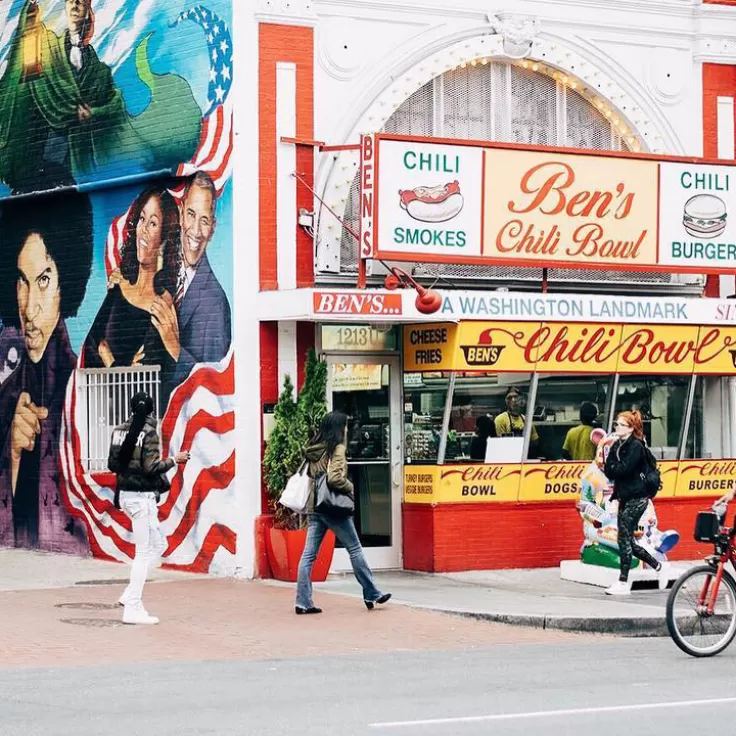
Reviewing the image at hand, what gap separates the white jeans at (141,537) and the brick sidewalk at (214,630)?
1.02 feet

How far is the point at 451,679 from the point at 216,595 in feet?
16.9

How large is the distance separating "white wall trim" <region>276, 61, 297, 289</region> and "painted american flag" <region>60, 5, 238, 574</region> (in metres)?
0.53

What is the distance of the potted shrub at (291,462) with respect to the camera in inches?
664

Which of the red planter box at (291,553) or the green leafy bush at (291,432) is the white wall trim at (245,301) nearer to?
the green leafy bush at (291,432)

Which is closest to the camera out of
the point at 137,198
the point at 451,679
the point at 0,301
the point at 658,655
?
the point at 451,679

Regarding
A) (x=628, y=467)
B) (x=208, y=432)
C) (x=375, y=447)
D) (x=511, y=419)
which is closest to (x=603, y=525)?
(x=628, y=467)

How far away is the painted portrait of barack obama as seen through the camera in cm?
1950

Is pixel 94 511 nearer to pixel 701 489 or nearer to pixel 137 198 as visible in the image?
pixel 137 198

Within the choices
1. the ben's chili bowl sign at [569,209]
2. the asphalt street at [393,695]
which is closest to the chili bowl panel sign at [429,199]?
the ben's chili bowl sign at [569,209]

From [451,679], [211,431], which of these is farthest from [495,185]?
[451,679]

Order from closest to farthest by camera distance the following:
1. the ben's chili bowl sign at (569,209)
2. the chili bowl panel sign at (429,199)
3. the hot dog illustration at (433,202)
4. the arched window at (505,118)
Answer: the chili bowl panel sign at (429,199) < the hot dog illustration at (433,202) < the ben's chili bowl sign at (569,209) < the arched window at (505,118)

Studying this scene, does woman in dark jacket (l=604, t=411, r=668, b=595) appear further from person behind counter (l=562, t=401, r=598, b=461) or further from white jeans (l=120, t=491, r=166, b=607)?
white jeans (l=120, t=491, r=166, b=607)

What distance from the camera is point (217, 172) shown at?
17.6m

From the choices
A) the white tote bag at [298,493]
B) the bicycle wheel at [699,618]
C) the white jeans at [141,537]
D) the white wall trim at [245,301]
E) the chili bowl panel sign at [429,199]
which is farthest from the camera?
the white wall trim at [245,301]
